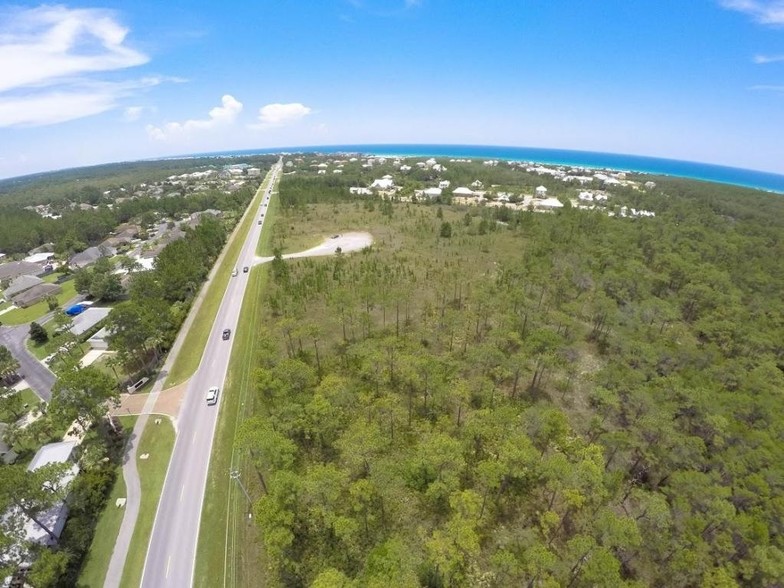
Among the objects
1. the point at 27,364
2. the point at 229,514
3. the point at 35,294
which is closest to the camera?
the point at 229,514

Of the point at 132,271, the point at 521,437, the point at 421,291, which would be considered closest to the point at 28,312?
the point at 132,271

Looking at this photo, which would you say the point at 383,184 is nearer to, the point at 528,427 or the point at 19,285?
the point at 19,285

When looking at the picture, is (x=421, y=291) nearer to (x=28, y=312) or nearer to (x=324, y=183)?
(x=28, y=312)

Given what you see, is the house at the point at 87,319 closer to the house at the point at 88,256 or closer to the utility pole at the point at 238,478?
the house at the point at 88,256

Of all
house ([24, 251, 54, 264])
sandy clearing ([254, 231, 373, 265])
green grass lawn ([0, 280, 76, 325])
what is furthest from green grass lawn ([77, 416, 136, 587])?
house ([24, 251, 54, 264])

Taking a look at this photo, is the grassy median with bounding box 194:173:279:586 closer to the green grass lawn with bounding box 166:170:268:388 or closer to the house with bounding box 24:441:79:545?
the green grass lawn with bounding box 166:170:268:388

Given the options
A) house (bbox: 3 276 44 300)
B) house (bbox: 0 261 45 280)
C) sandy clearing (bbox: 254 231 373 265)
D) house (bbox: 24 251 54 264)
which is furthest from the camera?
house (bbox: 24 251 54 264)

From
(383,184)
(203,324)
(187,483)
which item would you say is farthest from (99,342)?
(383,184)
